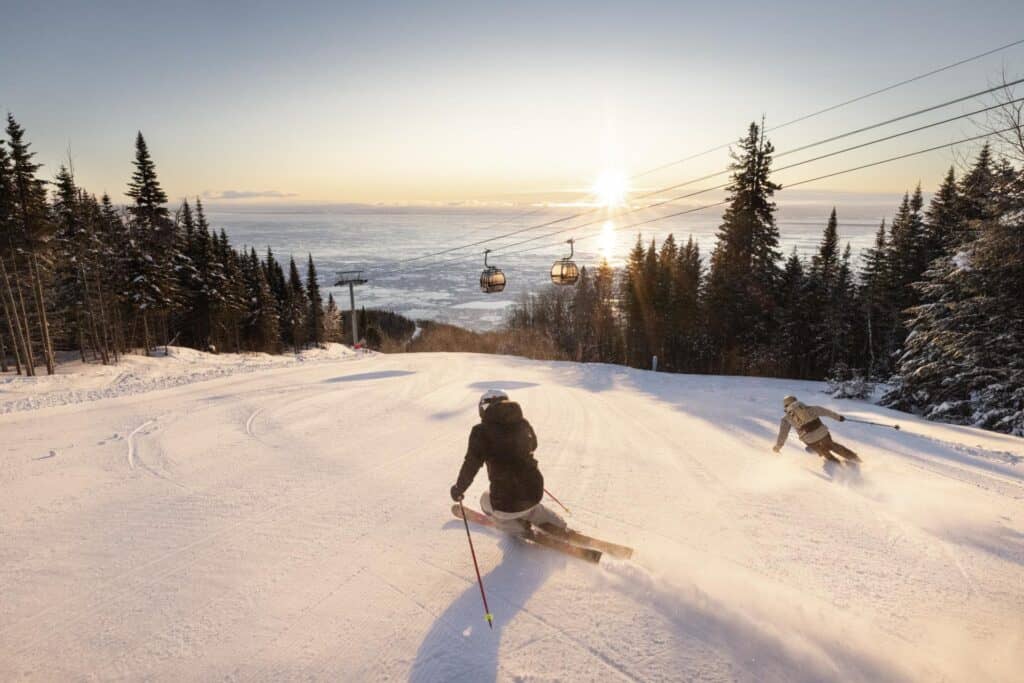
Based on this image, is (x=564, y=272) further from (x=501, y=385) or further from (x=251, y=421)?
(x=251, y=421)

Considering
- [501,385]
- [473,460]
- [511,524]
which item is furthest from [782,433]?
[501,385]

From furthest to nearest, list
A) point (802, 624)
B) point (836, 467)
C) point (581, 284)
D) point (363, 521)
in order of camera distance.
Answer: point (581, 284) < point (836, 467) < point (363, 521) < point (802, 624)

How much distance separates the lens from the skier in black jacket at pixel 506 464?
4.77 meters

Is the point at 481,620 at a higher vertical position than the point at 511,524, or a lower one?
lower

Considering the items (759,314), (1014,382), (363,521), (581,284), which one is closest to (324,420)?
(363,521)

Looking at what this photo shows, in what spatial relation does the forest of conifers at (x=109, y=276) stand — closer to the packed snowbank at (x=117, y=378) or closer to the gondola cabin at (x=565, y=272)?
the packed snowbank at (x=117, y=378)

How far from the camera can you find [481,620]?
416 cm

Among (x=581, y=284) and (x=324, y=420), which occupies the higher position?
(x=581, y=284)

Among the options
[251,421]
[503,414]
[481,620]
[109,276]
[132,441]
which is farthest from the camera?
[109,276]

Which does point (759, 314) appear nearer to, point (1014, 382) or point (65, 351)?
point (1014, 382)

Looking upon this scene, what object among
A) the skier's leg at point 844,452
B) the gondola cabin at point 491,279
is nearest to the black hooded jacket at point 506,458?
the skier's leg at point 844,452

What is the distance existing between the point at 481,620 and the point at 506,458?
1.51 meters

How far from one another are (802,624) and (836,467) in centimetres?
517

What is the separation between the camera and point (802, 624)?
156 inches
